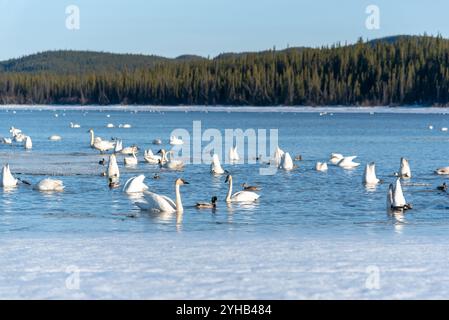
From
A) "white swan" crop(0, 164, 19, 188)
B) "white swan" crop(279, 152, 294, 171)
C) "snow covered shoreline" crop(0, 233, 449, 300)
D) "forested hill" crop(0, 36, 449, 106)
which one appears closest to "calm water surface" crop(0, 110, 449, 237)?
"white swan" crop(0, 164, 19, 188)

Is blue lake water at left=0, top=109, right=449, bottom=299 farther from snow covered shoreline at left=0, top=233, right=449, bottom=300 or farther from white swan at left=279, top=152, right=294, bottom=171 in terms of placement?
white swan at left=279, top=152, right=294, bottom=171

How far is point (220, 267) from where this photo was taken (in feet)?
38.2

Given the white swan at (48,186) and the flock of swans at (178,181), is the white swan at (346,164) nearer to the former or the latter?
the flock of swans at (178,181)

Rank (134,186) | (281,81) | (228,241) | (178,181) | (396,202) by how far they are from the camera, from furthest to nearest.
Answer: (281,81) < (134,186) < (396,202) < (178,181) < (228,241)

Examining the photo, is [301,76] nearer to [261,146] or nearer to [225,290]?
[261,146]

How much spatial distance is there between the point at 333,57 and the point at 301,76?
17.0 m

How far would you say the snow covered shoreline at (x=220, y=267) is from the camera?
10094 millimetres

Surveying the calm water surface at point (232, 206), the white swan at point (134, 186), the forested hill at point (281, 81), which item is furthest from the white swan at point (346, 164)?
the forested hill at point (281, 81)

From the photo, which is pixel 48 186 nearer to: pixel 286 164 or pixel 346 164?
pixel 286 164

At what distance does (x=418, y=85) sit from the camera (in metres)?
149

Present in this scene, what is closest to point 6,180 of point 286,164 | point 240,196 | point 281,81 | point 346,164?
point 240,196

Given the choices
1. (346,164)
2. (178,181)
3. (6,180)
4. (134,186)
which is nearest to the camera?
(178,181)

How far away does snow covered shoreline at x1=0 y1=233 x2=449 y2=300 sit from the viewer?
10094 millimetres

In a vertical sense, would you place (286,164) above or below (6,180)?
below
